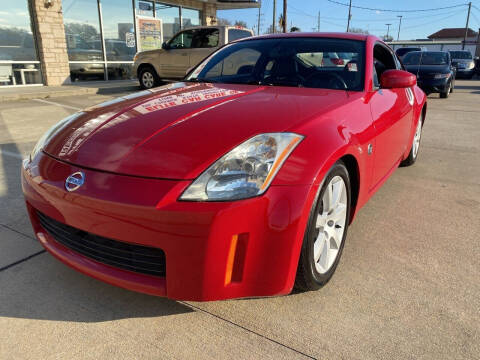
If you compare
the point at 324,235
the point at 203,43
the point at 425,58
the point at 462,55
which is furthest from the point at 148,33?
the point at 462,55

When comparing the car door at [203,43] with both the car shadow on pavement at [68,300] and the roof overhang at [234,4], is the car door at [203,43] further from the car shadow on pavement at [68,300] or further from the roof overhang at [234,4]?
the car shadow on pavement at [68,300]

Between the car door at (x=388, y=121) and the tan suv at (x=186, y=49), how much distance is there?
753 centimetres

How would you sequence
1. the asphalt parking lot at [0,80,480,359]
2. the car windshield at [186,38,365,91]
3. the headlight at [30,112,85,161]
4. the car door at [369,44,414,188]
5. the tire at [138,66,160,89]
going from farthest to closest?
the tire at [138,66,160,89] → the car windshield at [186,38,365,91] → the car door at [369,44,414,188] → the headlight at [30,112,85,161] → the asphalt parking lot at [0,80,480,359]

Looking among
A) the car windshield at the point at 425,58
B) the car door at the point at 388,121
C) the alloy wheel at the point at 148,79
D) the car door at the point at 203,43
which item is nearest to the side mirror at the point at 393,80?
the car door at the point at 388,121

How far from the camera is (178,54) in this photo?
1073 centimetres

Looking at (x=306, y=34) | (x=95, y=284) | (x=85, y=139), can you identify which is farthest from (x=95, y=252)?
(x=306, y=34)

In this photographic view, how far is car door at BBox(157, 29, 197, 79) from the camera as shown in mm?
10672

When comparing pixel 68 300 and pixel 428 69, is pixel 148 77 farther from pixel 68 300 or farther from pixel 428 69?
pixel 68 300

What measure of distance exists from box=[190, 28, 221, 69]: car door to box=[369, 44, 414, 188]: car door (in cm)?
754

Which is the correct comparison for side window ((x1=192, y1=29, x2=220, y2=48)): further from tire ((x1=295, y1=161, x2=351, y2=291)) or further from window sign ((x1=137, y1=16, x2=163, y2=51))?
tire ((x1=295, y1=161, x2=351, y2=291))

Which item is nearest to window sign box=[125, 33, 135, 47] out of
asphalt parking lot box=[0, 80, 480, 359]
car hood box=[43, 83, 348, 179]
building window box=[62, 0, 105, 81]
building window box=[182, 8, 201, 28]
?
building window box=[62, 0, 105, 81]

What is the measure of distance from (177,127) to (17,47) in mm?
11147

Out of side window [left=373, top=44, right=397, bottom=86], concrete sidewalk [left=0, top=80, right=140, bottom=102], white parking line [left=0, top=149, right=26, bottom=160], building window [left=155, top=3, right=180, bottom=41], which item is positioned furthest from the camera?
building window [left=155, top=3, right=180, bottom=41]

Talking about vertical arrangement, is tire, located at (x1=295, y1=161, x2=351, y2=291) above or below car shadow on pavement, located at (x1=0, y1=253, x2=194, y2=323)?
above
